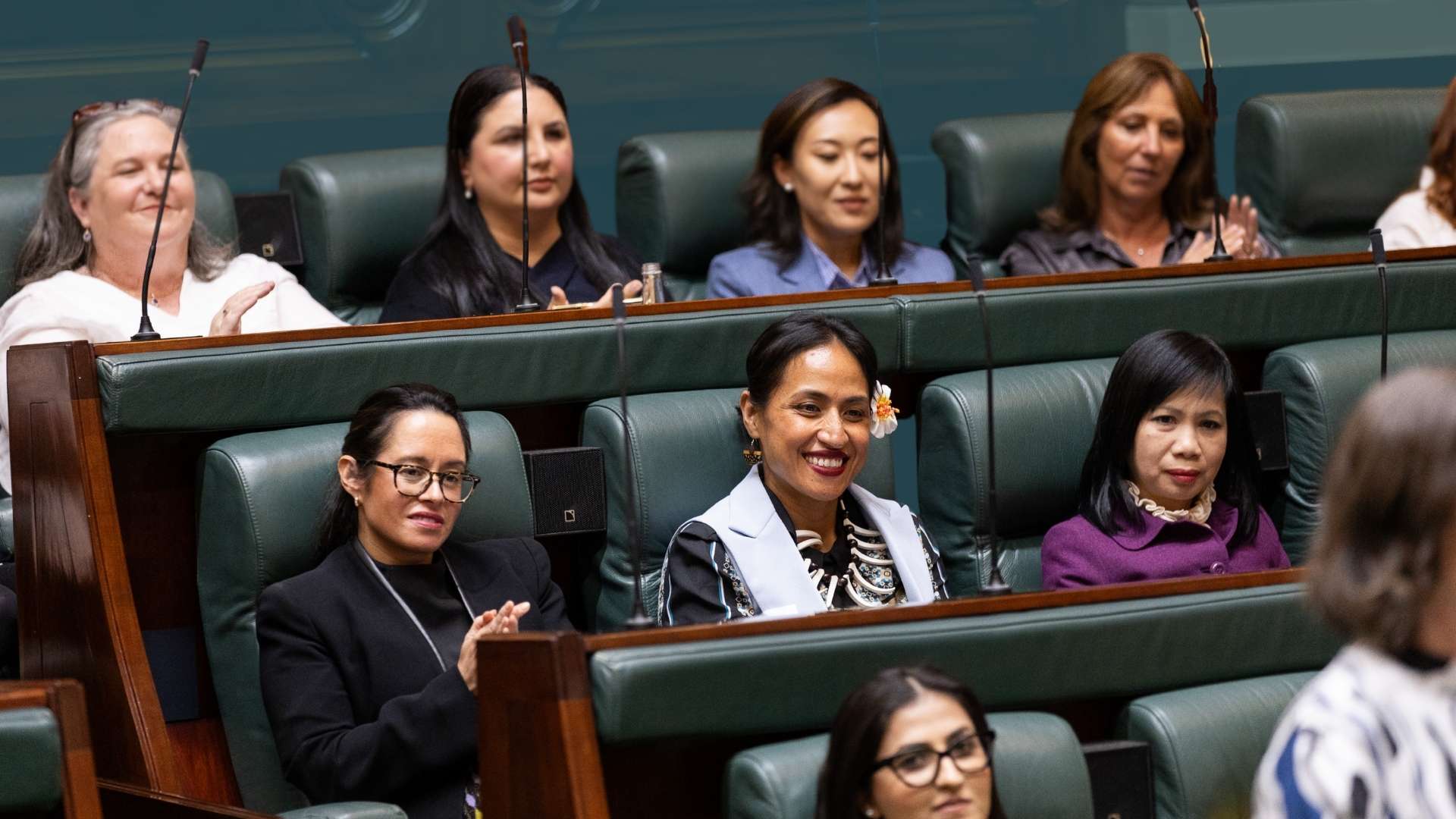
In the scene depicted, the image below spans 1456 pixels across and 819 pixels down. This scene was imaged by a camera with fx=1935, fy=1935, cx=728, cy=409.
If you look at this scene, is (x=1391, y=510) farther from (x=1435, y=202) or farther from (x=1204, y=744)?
(x=1435, y=202)

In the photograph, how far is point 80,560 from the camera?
193cm

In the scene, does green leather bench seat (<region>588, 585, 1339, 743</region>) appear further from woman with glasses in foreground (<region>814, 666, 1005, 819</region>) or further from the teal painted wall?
the teal painted wall

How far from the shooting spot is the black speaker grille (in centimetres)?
209

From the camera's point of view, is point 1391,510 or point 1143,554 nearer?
point 1391,510

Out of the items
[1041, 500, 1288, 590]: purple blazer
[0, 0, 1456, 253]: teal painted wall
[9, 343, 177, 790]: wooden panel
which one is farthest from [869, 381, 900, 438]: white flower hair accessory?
[0, 0, 1456, 253]: teal painted wall

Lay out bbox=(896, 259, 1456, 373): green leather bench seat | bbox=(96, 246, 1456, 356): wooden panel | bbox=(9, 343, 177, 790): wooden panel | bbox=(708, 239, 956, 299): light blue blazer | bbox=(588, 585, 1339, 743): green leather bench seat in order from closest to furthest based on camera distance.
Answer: bbox=(588, 585, 1339, 743): green leather bench seat
bbox=(9, 343, 177, 790): wooden panel
bbox=(96, 246, 1456, 356): wooden panel
bbox=(896, 259, 1456, 373): green leather bench seat
bbox=(708, 239, 956, 299): light blue blazer

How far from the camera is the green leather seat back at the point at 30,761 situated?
1461 millimetres

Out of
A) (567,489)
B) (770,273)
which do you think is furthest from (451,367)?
(770,273)

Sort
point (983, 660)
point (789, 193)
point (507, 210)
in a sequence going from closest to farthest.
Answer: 1. point (983, 660)
2. point (507, 210)
3. point (789, 193)

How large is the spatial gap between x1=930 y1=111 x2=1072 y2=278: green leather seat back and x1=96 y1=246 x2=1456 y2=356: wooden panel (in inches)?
25.1

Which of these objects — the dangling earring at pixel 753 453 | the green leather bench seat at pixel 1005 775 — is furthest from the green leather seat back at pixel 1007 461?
the green leather bench seat at pixel 1005 775

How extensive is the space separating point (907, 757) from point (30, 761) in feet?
2.18

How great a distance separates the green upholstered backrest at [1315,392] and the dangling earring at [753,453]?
2.25 ft

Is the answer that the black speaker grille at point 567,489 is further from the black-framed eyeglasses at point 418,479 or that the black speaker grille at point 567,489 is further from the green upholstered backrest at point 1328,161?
the green upholstered backrest at point 1328,161
